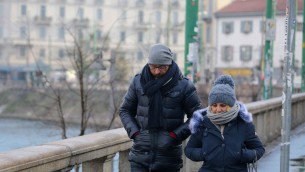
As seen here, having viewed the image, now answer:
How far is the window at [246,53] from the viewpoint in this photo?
309 feet

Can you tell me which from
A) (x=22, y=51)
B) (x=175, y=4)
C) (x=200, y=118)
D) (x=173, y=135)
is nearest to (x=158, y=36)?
(x=175, y=4)

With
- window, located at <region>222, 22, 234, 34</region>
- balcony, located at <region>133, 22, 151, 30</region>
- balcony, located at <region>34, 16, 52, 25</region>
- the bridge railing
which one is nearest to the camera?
the bridge railing

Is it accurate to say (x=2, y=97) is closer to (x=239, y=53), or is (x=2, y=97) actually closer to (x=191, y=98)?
(x=239, y=53)

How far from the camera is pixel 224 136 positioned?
5.71 metres

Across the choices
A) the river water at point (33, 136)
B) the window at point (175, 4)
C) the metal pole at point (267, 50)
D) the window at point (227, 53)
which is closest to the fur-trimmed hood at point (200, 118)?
the river water at point (33, 136)

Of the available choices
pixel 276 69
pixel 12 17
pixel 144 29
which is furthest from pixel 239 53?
pixel 12 17

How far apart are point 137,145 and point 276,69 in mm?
82671

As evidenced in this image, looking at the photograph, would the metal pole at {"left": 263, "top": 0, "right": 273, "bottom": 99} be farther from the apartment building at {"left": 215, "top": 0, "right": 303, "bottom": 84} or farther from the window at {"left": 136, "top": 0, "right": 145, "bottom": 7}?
the window at {"left": 136, "top": 0, "right": 145, "bottom": 7}

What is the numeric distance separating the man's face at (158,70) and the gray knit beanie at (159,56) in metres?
0.04

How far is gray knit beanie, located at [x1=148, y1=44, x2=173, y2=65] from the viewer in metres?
6.11

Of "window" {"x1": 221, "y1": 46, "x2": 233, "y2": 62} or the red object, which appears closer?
the red object

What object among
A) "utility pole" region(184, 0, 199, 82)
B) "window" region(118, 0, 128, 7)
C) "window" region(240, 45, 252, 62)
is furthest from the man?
"window" region(118, 0, 128, 7)

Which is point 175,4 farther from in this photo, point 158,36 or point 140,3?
point 158,36

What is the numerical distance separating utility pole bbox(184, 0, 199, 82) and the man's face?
280 inches
